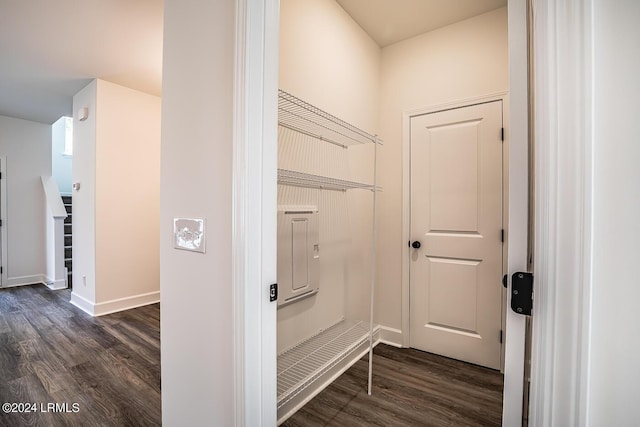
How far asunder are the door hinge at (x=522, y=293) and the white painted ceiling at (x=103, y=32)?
2356 millimetres

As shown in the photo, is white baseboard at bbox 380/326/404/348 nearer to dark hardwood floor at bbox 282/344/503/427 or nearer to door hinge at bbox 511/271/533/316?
dark hardwood floor at bbox 282/344/503/427

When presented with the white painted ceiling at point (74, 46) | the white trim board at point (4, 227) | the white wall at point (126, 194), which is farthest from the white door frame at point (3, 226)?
the white wall at point (126, 194)

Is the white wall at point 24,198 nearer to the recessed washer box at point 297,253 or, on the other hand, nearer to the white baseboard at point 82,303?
the white baseboard at point 82,303

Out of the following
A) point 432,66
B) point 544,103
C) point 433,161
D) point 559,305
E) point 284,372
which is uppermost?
point 432,66

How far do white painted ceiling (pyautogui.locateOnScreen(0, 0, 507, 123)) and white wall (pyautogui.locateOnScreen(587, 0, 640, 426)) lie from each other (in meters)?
2.14

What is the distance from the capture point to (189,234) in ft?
3.89

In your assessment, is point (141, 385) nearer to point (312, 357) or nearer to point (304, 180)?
point (312, 357)

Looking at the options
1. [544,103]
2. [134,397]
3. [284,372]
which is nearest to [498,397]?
[284,372]

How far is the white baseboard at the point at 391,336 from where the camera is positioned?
274 cm

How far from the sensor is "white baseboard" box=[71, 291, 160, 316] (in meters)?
3.44

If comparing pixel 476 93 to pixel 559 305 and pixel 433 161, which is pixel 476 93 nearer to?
pixel 433 161

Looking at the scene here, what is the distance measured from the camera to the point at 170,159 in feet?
4.19

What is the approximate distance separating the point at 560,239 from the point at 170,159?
135cm

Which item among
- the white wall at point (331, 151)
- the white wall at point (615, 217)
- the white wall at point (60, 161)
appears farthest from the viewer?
the white wall at point (60, 161)
